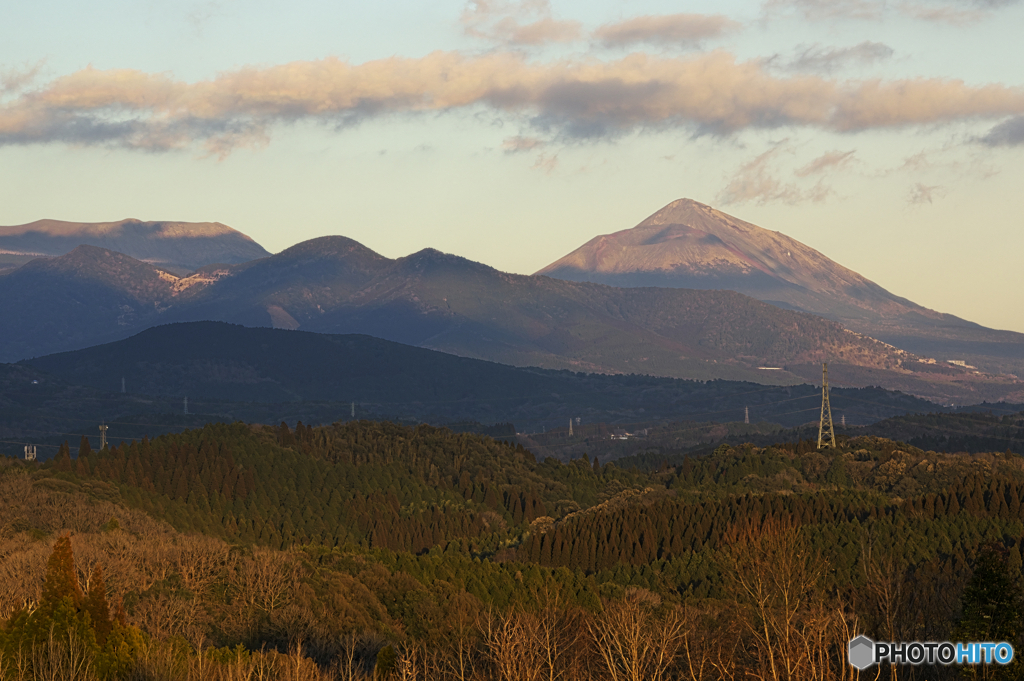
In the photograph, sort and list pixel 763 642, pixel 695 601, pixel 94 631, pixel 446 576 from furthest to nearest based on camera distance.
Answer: pixel 446 576 < pixel 695 601 < pixel 94 631 < pixel 763 642

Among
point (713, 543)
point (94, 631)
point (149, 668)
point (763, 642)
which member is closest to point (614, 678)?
point (763, 642)

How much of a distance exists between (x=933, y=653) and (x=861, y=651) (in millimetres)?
5018

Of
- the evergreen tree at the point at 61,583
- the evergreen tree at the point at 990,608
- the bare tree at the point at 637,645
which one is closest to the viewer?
the evergreen tree at the point at 990,608

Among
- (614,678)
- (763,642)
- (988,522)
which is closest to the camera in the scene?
(614,678)

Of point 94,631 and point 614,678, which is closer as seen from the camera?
point 614,678

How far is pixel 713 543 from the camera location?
191125mm

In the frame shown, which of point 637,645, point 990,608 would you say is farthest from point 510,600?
point 990,608

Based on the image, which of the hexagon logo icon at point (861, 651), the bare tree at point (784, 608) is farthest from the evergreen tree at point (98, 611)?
the hexagon logo icon at point (861, 651)

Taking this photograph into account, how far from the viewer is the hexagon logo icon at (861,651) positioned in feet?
236

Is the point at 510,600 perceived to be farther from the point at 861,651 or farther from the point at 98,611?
the point at 861,651

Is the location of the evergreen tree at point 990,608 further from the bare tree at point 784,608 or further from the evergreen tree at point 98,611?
the evergreen tree at point 98,611

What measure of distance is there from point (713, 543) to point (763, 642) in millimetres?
108751

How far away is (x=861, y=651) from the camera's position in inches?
2896

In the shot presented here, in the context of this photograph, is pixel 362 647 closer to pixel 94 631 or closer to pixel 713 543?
pixel 94 631
